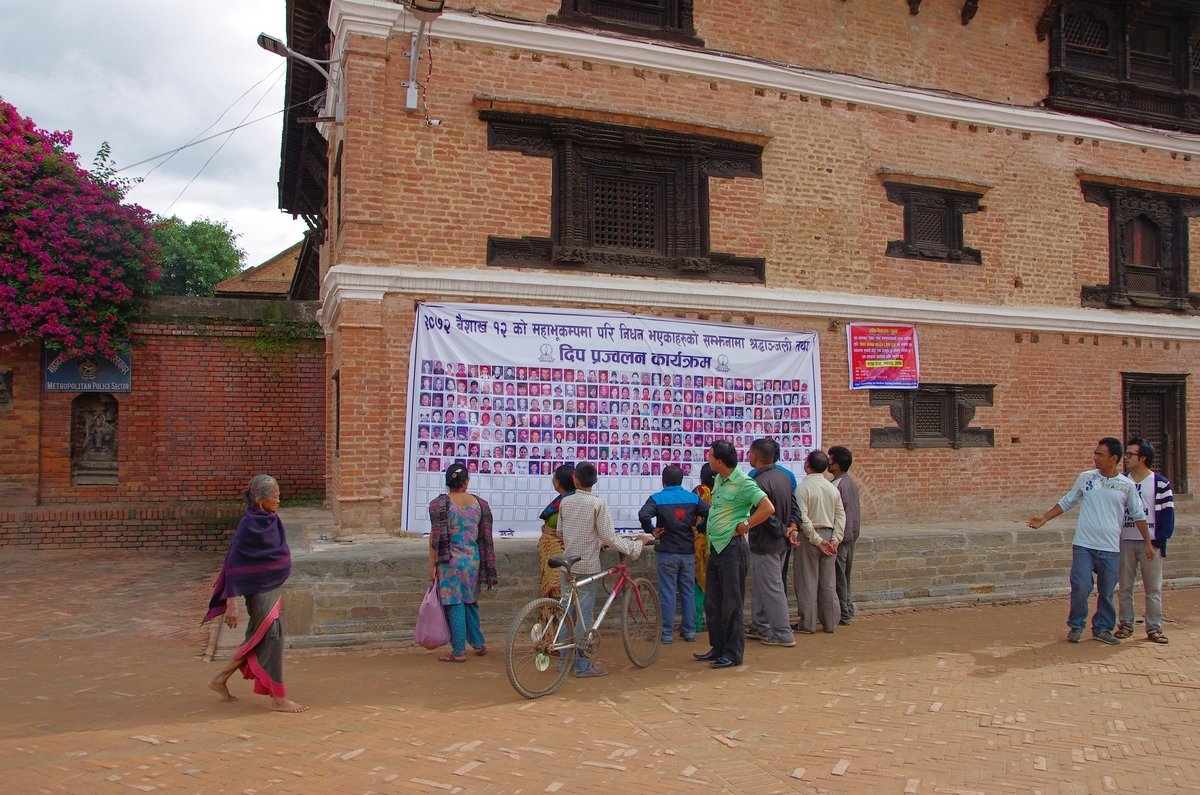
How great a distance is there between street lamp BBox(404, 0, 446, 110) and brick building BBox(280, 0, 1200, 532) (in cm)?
6

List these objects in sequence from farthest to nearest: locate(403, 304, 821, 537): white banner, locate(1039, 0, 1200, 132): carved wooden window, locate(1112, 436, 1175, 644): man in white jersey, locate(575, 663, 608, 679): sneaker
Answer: locate(1039, 0, 1200, 132): carved wooden window
locate(403, 304, 821, 537): white banner
locate(1112, 436, 1175, 644): man in white jersey
locate(575, 663, 608, 679): sneaker

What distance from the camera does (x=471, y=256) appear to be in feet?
32.7

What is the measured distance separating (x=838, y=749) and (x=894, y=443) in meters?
7.13

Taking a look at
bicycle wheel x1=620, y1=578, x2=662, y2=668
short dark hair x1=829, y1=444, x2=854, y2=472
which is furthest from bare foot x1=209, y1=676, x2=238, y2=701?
short dark hair x1=829, y1=444, x2=854, y2=472

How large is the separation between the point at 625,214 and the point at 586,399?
2.37 m

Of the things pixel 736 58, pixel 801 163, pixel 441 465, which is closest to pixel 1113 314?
pixel 801 163

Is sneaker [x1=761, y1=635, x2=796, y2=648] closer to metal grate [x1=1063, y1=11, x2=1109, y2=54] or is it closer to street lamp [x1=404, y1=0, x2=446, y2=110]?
street lamp [x1=404, y1=0, x2=446, y2=110]

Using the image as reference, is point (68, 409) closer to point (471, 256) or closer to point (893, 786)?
point (471, 256)

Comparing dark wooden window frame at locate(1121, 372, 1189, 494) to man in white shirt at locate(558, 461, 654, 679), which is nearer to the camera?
man in white shirt at locate(558, 461, 654, 679)

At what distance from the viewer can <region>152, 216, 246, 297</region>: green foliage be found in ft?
116

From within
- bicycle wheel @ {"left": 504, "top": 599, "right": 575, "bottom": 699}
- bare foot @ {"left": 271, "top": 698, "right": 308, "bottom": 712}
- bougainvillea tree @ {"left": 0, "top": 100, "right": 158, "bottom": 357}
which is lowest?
bare foot @ {"left": 271, "top": 698, "right": 308, "bottom": 712}

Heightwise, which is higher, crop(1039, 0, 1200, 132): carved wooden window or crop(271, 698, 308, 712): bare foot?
crop(1039, 0, 1200, 132): carved wooden window

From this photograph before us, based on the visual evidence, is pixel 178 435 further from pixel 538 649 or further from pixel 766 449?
pixel 766 449

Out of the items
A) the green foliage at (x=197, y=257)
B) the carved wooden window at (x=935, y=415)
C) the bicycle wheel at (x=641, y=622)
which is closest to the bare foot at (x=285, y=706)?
the bicycle wheel at (x=641, y=622)
